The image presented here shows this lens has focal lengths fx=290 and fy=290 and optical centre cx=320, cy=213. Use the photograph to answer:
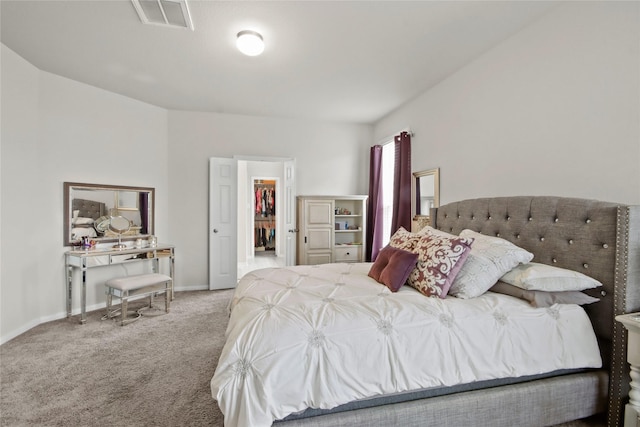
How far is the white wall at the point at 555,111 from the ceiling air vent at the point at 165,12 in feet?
8.24

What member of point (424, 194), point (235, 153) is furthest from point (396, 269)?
point (235, 153)

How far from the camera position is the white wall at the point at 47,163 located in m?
2.74

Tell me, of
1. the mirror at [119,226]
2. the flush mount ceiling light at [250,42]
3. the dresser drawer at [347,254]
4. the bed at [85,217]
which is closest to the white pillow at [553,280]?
the flush mount ceiling light at [250,42]

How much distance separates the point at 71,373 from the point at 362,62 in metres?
3.55

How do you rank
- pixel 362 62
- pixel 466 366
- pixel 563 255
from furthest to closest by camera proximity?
pixel 362 62, pixel 563 255, pixel 466 366

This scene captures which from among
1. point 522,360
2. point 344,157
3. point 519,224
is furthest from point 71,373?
point 344,157

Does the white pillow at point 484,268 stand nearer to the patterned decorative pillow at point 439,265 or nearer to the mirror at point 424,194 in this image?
the patterned decorative pillow at point 439,265

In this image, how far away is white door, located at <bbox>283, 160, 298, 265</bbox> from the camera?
458cm

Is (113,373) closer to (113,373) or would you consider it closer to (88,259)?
(113,373)

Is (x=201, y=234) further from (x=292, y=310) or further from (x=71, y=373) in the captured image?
(x=292, y=310)

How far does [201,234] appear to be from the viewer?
4.44 metres

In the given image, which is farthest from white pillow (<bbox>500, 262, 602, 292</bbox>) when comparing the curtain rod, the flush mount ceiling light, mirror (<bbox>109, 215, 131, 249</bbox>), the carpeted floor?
mirror (<bbox>109, 215, 131, 249</bbox>)

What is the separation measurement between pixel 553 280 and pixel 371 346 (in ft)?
3.74

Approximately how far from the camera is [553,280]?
1.63m
